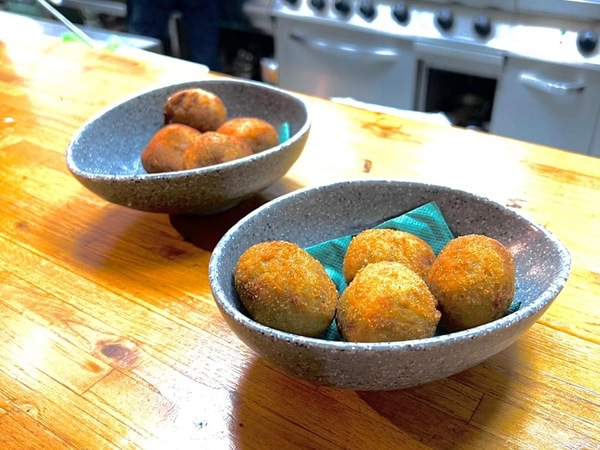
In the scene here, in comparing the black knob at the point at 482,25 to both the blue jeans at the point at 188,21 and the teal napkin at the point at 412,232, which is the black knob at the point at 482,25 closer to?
the blue jeans at the point at 188,21

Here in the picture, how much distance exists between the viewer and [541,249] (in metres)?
0.59

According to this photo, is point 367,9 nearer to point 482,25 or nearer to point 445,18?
point 445,18

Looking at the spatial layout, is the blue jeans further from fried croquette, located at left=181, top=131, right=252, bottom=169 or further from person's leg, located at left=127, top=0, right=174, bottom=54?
fried croquette, located at left=181, top=131, right=252, bottom=169

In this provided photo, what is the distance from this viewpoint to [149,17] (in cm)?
251

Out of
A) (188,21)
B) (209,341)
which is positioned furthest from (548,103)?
(209,341)

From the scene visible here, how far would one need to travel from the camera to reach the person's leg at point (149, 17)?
2.49m

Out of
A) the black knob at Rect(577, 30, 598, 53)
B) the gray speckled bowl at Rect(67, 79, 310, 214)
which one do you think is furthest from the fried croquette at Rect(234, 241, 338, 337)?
the black knob at Rect(577, 30, 598, 53)

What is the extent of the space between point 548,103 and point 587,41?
213mm

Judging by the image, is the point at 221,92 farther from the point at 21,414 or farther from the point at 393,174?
the point at 21,414

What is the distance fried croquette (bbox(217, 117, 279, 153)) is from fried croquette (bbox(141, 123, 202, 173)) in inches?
1.9

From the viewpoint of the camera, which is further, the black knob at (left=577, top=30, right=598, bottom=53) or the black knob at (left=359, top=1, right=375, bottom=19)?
the black knob at (left=359, top=1, right=375, bottom=19)

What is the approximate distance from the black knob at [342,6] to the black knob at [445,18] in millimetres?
338

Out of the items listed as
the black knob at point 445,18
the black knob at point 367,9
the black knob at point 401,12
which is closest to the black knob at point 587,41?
the black knob at point 445,18

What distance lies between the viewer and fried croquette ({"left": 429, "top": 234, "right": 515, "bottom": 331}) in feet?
1.69
